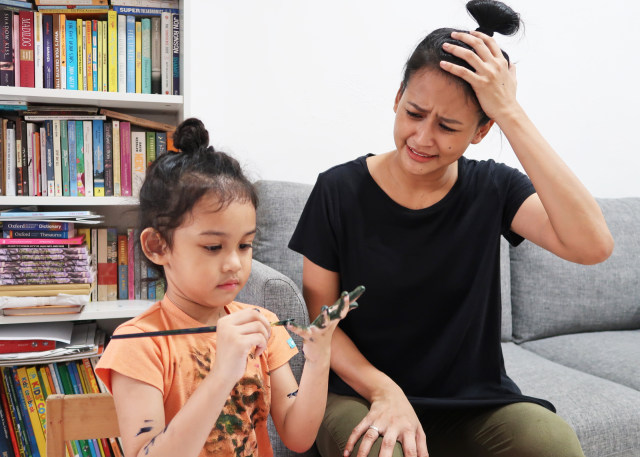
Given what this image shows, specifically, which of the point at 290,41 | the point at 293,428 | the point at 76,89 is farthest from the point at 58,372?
the point at 290,41

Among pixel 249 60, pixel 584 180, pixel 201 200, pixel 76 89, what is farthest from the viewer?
pixel 584 180

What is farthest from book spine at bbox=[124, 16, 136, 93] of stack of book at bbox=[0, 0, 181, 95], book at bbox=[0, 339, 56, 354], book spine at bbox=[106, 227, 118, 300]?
book at bbox=[0, 339, 56, 354]

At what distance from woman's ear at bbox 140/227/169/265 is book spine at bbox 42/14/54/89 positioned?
96 centimetres

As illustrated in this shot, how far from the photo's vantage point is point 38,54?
5.28ft

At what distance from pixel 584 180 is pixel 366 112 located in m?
1.10

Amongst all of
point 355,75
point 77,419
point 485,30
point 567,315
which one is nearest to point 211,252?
point 77,419

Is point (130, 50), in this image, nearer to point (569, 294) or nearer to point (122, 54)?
point (122, 54)

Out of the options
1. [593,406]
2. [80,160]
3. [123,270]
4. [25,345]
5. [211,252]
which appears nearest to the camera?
[211,252]

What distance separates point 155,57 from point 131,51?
0.07m

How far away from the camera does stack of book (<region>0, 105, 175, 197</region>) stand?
1640mm

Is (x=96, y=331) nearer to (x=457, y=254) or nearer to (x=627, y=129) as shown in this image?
(x=457, y=254)

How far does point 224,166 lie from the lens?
3.07ft

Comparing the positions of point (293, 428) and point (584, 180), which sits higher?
point (584, 180)

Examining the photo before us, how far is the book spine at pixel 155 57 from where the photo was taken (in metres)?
1.69
